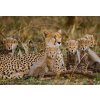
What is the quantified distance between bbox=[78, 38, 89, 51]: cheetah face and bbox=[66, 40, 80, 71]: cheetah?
4 cm

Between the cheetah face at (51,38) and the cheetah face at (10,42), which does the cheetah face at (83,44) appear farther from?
the cheetah face at (10,42)

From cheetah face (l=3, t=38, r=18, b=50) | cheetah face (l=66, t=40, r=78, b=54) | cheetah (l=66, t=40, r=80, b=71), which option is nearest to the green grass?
cheetah (l=66, t=40, r=80, b=71)

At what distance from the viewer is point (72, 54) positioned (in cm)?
255

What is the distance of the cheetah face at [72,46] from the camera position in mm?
2557

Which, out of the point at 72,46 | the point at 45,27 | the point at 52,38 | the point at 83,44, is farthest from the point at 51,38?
the point at 83,44

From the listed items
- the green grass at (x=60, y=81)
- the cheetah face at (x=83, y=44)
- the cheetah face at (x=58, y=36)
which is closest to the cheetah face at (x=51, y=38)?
the cheetah face at (x=58, y=36)

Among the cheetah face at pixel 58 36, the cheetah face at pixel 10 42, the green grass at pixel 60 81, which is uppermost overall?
the cheetah face at pixel 58 36

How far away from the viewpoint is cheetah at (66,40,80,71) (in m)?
2.55

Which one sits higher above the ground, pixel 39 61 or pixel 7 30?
pixel 7 30
